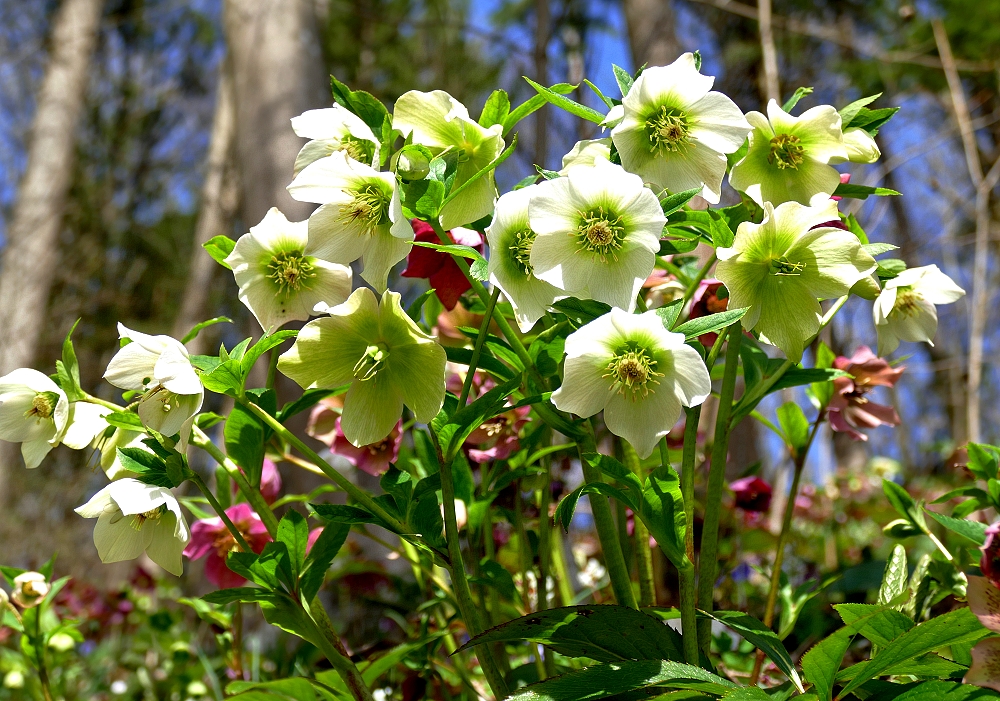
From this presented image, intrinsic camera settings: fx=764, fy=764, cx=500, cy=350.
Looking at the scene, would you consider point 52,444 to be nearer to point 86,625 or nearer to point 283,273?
point 283,273

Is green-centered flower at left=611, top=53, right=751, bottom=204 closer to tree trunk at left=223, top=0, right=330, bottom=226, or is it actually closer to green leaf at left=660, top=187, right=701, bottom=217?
green leaf at left=660, top=187, right=701, bottom=217

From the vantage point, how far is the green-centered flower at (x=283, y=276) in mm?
549

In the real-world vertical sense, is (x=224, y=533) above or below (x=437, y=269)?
below

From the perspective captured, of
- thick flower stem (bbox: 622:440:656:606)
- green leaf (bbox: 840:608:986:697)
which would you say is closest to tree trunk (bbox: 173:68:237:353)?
thick flower stem (bbox: 622:440:656:606)

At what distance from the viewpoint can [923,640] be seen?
1.48 feet

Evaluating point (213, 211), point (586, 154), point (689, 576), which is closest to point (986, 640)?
point (689, 576)

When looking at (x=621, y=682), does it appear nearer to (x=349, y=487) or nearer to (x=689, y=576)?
(x=689, y=576)

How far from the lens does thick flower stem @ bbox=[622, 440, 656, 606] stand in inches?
23.6

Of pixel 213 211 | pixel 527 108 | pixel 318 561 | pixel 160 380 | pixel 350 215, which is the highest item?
pixel 527 108

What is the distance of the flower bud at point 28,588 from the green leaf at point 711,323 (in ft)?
2.29

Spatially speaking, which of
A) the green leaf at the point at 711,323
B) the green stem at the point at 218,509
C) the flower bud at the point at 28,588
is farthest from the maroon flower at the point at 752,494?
the flower bud at the point at 28,588

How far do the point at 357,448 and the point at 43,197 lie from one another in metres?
5.71

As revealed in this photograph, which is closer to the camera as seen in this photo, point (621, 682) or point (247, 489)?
point (621, 682)

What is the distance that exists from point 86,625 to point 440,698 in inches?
42.7
